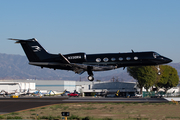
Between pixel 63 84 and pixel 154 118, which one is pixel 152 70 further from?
pixel 154 118

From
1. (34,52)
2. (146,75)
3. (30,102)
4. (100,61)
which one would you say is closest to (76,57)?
(100,61)

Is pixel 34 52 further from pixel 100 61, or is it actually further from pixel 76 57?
pixel 100 61

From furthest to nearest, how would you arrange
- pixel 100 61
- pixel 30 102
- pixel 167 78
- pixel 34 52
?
pixel 167 78
pixel 30 102
pixel 34 52
pixel 100 61

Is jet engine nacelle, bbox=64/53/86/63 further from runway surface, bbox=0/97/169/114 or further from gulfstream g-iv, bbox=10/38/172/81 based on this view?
runway surface, bbox=0/97/169/114

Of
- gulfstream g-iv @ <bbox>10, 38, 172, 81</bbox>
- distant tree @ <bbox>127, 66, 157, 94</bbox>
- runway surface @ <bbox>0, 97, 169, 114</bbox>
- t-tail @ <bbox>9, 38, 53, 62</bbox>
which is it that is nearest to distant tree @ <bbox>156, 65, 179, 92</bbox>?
distant tree @ <bbox>127, 66, 157, 94</bbox>

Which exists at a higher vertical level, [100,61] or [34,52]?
[34,52]

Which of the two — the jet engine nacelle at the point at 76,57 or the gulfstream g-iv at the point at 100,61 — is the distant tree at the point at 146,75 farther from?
the jet engine nacelle at the point at 76,57

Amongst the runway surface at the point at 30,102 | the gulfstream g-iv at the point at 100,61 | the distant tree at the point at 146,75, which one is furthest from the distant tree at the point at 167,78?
the gulfstream g-iv at the point at 100,61

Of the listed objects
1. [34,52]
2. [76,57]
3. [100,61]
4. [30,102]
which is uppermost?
Answer: [34,52]

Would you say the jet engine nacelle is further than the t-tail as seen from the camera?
No

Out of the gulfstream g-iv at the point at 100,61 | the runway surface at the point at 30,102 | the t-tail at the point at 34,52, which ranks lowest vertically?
the runway surface at the point at 30,102

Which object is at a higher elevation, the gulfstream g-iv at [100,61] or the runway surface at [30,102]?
the gulfstream g-iv at [100,61]

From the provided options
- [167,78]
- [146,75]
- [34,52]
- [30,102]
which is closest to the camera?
[34,52]

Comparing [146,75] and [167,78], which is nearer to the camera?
[146,75]
